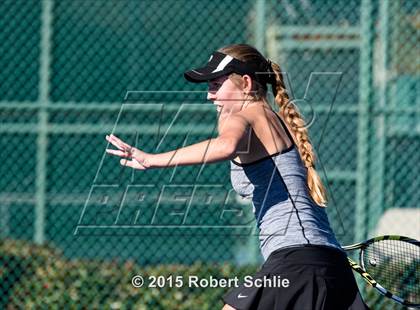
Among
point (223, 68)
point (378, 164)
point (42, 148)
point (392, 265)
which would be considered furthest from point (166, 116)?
point (223, 68)

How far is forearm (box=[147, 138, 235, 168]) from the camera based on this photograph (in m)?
3.64

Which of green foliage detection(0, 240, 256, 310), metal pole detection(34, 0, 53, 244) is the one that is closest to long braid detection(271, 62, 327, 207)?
green foliage detection(0, 240, 256, 310)

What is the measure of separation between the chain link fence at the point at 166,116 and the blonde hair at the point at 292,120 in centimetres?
270

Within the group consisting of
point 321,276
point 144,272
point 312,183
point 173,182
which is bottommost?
point 144,272

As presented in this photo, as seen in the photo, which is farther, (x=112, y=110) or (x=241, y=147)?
(x=112, y=110)

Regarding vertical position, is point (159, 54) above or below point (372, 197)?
above

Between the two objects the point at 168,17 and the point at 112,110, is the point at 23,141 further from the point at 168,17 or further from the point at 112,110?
the point at 168,17

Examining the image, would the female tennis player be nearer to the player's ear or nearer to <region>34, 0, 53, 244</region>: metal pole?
the player's ear

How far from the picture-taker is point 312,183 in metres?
3.95

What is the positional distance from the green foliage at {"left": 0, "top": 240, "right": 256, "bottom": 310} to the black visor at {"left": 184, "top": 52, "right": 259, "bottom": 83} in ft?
8.46

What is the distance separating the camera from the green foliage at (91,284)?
21.5ft

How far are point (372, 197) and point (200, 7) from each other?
1778mm

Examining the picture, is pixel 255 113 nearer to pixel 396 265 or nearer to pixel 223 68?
pixel 223 68

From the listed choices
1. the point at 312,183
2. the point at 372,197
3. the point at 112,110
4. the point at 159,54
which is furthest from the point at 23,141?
the point at 312,183
